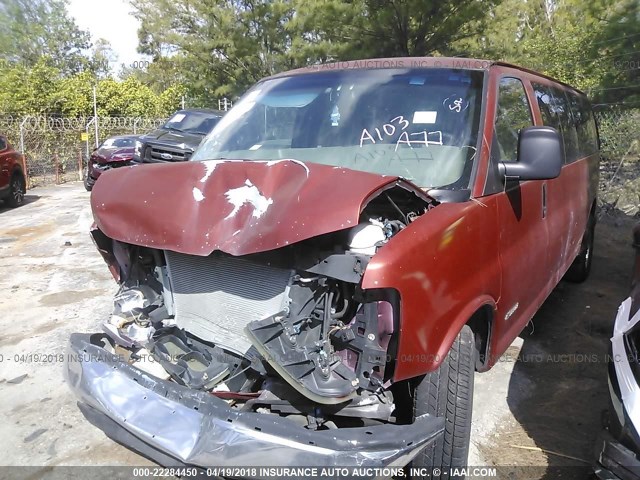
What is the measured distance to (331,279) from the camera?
225 cm

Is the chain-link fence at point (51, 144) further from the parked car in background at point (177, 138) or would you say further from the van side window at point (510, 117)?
the van side window at point (510, 117)

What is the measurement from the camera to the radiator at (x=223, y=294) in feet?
7.75

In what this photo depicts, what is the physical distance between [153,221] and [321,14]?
45.2 ft

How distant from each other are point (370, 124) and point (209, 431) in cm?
193

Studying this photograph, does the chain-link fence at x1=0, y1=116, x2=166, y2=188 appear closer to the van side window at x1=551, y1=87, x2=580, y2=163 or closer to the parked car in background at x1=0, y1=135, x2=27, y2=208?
the parked car in background at x1=0, y1=135, x2=27, y2=208

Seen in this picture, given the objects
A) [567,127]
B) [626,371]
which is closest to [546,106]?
[567,127]

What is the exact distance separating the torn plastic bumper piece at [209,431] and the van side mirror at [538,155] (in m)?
1.38

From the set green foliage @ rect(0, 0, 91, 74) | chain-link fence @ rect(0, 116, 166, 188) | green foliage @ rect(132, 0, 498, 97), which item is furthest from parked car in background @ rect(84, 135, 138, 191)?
green foliage @ rect(0, 0, 91, 74)

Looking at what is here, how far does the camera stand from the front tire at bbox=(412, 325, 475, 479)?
246cm

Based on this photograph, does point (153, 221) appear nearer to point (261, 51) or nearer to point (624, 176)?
point (624, 176)

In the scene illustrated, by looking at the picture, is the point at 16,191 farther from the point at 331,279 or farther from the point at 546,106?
the point at 331,279

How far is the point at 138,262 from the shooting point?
294cm

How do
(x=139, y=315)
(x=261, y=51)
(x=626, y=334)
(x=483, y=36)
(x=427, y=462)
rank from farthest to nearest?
(x=261, y=51) < (x=483, y=36) < (x=139, y=315) < (x=427, y=462) < (x=626, y=334)

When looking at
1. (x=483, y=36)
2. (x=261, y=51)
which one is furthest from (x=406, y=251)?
(x=261, y=51)
